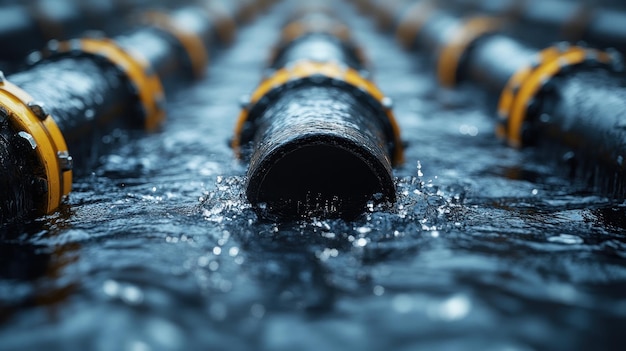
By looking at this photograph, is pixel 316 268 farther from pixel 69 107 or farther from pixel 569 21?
pixel 569 21

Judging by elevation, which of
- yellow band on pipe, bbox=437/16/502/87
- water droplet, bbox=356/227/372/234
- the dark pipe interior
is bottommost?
water droplet, bbox=356/227/372/234

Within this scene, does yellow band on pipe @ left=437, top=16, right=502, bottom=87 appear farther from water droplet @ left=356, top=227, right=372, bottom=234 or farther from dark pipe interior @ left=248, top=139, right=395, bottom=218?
water droplet @ left=356, top=227, right=372, bottom=234

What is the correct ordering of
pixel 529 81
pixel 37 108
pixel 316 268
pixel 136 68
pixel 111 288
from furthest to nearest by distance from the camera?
1. pixel 136 68
2. pixel 529 81
3. pixel 37 108
4. pixel 316 268
5. pixel 111 288

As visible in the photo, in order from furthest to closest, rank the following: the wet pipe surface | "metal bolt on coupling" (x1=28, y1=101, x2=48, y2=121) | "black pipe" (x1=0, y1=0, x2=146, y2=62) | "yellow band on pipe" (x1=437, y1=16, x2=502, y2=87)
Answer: "black pipe" (x1=0, y1=0, x2=146, y2=62)
"yellow band on pipe" (x1=437, y1=16, x2=502, y2=87)
"metal bolt on coupling" (x1=28, y1=101, x2=48, y2=121)
the wet pipe surface

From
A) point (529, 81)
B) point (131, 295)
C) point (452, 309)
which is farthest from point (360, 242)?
point (529, 81)

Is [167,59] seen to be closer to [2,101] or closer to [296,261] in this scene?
[2,101]

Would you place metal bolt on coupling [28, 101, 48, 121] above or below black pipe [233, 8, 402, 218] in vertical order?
above

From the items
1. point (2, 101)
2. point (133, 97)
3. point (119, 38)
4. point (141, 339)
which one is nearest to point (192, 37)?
point (119, 38)

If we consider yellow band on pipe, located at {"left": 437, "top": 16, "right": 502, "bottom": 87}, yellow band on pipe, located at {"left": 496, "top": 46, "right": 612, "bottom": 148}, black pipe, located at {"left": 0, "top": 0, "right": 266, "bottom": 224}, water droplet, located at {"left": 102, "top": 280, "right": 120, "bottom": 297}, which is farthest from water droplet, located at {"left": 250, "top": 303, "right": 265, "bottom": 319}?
yellow band on pipe, located at {"left": 437, "top": 16, "right": 502, "bottom": 87}
